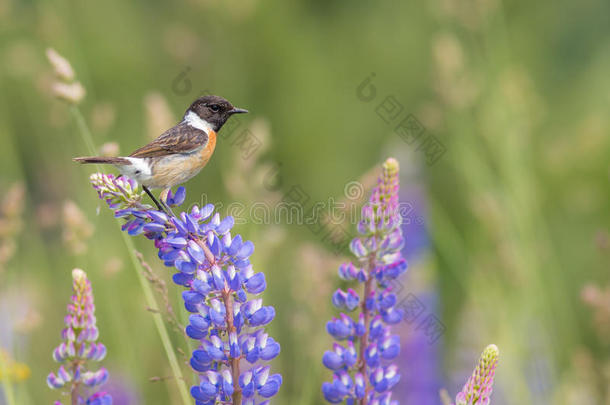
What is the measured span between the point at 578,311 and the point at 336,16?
4.01 metres

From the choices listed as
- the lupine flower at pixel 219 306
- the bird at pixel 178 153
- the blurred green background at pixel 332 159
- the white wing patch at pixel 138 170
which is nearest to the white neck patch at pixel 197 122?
the bird at pixel 178 153

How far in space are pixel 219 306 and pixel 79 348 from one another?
309mm

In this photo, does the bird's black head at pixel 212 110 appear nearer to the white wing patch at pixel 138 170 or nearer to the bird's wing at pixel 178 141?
the bird's wing at pixel 178 141

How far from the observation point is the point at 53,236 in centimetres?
665

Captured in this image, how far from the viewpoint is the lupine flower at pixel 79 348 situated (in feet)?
5.37

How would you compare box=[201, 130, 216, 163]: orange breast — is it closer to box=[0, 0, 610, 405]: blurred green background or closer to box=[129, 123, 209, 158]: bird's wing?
box=[129, 123, 209, 158]: bird's wing

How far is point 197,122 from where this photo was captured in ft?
9.04

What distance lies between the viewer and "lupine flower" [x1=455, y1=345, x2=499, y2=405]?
162cm

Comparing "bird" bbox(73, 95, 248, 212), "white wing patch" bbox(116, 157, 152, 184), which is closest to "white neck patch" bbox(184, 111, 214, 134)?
"bird" bbox(73, 95, 248, 212)

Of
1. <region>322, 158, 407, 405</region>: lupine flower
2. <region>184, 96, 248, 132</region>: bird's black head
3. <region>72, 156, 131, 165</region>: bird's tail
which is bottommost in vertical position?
<region>322, 158, 407, 405</region>: lupine flower

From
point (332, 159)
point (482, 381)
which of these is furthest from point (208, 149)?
point (332, 159)

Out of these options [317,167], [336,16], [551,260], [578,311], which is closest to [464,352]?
[551,260]

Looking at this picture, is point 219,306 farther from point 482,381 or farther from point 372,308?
point 482,381

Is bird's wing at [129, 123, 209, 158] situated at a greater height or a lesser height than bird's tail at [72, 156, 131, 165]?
greater
